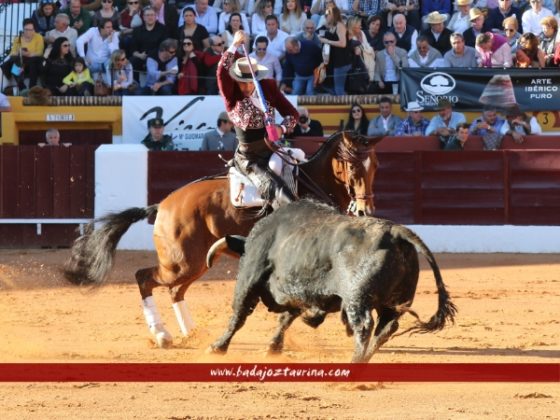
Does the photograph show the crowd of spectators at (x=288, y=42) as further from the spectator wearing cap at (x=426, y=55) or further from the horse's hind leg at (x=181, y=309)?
the horse's hind leg at (x=181, y=309)

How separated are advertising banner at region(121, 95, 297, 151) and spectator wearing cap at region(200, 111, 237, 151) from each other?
0.45 m

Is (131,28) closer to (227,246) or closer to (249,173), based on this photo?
(249,173)

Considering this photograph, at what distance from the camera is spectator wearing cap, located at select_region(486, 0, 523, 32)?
1558 centimetres

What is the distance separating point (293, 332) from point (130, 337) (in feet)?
3.83

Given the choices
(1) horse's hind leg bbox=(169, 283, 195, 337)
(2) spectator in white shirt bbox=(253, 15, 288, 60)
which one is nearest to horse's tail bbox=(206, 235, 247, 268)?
(1) horse's hind leg bbox=(169, 283, 195, 337)

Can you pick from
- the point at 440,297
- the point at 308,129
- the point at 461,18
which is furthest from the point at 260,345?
the point at 461,18

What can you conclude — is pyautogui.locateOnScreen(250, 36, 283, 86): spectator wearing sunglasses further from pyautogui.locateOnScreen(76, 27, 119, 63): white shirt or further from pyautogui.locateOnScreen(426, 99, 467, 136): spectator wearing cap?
pyautogui.locateOnScreen(426, 99, 467, 136): spectator wearing cap

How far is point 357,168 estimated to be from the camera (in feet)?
27.6

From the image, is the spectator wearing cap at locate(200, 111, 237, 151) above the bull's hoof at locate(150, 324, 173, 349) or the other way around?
above

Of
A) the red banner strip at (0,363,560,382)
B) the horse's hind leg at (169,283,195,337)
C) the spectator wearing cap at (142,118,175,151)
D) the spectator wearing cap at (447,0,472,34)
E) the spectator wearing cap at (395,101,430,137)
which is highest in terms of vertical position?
the spectator wearing cap at (447,0,472,34)

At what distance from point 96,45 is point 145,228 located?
9.46 feet

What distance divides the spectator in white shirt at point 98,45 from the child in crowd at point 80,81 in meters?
0.22

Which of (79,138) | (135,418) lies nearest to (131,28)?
(79,138)

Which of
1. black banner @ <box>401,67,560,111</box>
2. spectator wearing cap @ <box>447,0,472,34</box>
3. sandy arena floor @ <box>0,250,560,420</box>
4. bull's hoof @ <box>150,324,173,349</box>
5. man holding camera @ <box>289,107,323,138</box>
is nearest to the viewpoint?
sandy arena floor @ <box>0,250,560,420</box>
